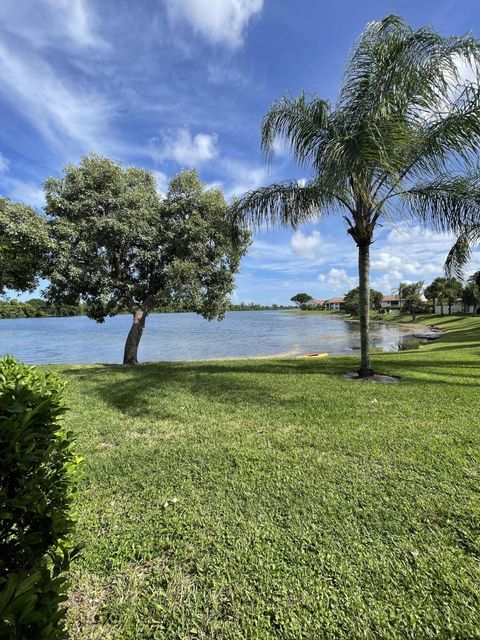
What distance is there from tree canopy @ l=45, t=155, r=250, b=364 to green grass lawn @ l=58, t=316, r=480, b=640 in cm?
559

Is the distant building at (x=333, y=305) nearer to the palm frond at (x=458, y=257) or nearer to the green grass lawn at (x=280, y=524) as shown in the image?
the palm frond at (x=458, y=257)

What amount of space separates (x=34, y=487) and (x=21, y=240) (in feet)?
28.3

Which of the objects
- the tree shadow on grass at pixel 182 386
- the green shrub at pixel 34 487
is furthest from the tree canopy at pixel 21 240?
the green shrub at pixel 34 487

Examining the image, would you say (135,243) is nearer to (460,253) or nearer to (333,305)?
(460,253)

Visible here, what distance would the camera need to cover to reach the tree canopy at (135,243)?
9.30 metres

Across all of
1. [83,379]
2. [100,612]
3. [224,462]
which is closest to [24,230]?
[83,379]

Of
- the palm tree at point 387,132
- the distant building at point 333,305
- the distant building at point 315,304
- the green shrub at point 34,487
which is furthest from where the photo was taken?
the distant building at point 315,304

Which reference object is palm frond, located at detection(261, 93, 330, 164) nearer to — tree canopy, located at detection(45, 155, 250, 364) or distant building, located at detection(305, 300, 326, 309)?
tree canopy, located at detection(45, 155, 250, 364)

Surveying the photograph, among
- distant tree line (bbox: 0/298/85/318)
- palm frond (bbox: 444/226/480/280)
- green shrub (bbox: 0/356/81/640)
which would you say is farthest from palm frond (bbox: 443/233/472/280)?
distant tree line (bbox: 0/298/85/318)

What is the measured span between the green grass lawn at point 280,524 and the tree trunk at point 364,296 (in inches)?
90.3

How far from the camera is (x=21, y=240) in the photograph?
8328mm

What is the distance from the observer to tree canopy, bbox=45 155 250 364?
930 cm

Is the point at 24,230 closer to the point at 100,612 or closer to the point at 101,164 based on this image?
the point at 101,164

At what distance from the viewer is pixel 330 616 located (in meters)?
1.79
